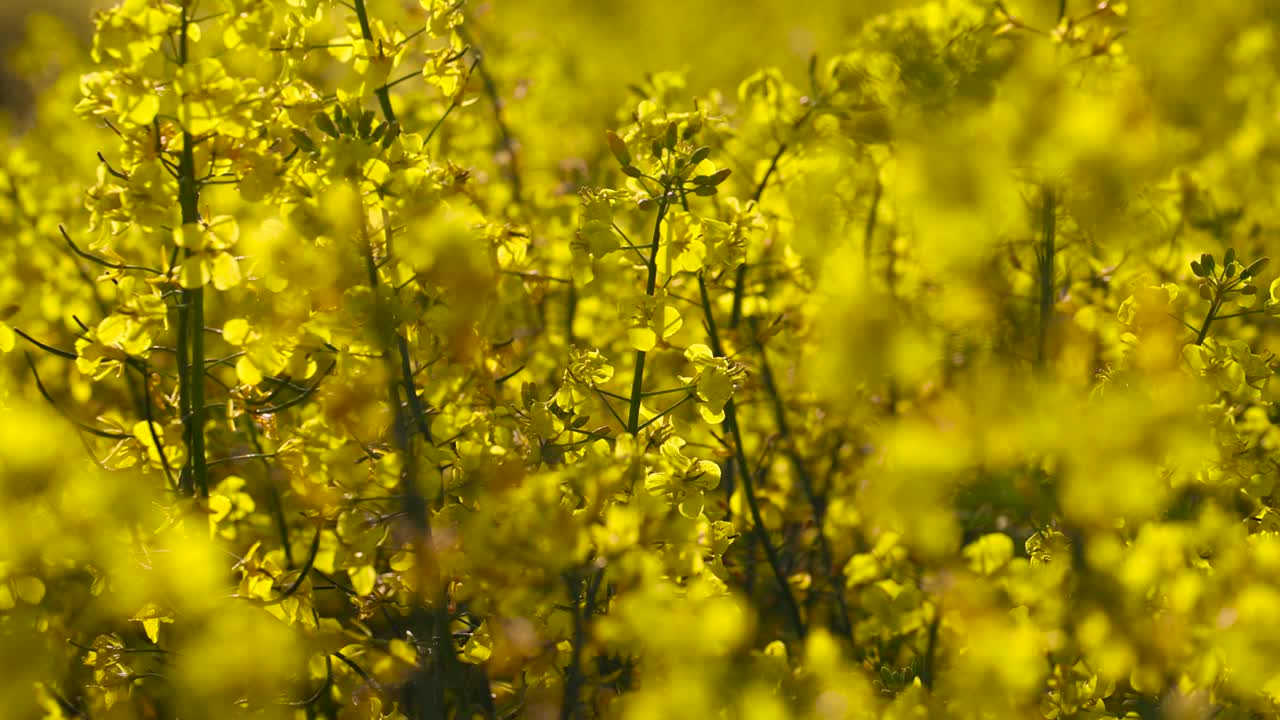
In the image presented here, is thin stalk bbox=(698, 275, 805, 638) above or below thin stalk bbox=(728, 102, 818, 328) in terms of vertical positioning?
below

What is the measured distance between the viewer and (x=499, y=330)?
1.93 metres

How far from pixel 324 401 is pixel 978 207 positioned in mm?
1322

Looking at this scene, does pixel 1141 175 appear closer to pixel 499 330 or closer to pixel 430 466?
pixel 499 330

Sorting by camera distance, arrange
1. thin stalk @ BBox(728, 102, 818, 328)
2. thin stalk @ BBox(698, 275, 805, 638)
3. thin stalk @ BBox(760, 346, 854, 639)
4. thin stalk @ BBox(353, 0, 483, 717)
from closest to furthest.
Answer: thin stalk @ BBox(353, 0, 483, 717), thin stalk @ BBox(698, 275, 805, 638), thin stalk @ BBox(728, 102, 818, 328), thin stalk @ BBox(760, 346, 854, 639)

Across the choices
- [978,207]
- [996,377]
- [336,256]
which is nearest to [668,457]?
[336,256]

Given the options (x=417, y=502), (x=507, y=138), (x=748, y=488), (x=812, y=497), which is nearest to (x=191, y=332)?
(x=417, y=502)

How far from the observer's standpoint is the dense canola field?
1.20m

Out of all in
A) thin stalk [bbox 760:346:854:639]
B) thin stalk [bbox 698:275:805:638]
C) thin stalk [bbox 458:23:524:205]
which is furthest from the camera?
thin stalk [bbox 458:23:524:205]

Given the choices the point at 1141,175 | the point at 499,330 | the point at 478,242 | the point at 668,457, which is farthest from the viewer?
the point at 1141,175

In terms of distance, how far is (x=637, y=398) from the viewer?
4.11 ft

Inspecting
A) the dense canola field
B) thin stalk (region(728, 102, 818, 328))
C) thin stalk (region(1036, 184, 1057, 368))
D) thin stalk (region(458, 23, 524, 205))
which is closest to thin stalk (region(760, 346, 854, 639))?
the dense canola field

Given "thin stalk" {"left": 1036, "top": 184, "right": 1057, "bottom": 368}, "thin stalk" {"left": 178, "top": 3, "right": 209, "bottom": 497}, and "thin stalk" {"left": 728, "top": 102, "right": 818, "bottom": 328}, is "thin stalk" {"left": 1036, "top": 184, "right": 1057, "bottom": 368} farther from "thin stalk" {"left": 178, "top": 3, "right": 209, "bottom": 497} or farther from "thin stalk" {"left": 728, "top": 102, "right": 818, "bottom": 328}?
"thin stalk" {"left": 178, "top": 3, "right": 209, "bottom": 497}

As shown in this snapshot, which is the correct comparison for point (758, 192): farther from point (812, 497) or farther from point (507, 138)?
point (507, 138)

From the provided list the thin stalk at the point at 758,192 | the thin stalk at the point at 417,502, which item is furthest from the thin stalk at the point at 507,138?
the thin stalk at the point at 417,502
